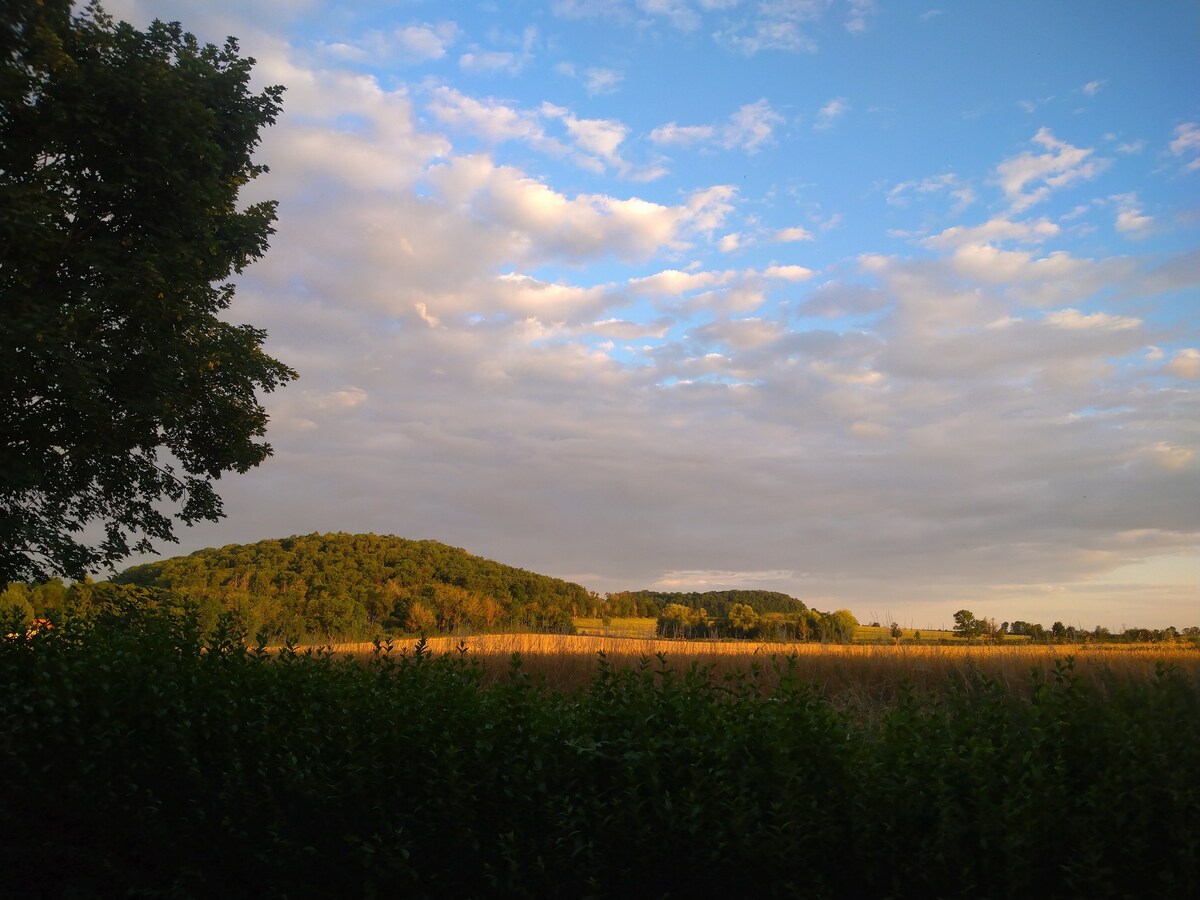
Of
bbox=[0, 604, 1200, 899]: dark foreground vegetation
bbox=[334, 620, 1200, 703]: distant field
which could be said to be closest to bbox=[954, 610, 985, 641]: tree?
bbox=[334, 620, 1200, 703]: distant field

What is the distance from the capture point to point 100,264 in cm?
987

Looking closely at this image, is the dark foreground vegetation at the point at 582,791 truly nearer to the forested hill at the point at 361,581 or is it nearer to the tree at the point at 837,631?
the tree at the point at 837,631

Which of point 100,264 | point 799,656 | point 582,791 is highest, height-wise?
point 100,264

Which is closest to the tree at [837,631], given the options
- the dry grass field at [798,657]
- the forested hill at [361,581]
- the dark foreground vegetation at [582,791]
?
the dry grass field at [798,657]

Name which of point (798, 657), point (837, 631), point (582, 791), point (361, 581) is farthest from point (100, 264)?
point (361, 581)

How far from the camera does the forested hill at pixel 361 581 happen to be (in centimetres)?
3700

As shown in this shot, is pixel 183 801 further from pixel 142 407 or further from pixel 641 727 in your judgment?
pixel 142 407

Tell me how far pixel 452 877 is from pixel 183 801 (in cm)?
185

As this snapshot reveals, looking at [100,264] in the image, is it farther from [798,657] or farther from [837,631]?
[837,631]

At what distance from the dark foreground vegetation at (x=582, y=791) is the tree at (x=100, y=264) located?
567 centimetres

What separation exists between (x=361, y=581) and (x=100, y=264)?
3245cm

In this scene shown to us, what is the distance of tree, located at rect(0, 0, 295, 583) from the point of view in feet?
31.4

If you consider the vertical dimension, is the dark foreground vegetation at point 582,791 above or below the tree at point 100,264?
below

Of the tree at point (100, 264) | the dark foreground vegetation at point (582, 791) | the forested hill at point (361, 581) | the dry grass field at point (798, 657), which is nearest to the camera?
the dark foreground vegetation at point (582, 791)
